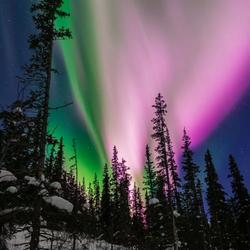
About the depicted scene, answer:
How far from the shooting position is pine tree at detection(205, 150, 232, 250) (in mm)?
43500

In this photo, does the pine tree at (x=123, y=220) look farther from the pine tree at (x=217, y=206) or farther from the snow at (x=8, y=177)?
the snow at (x=8, y=177)

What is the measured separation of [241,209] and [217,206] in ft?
14.9

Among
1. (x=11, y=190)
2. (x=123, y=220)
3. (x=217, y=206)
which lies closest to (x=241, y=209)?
(x=217, y=206)

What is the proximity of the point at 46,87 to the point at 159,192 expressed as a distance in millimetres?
32003

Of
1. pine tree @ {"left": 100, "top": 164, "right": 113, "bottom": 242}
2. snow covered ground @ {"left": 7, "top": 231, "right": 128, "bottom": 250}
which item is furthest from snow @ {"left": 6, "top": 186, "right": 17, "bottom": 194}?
pine tree @ {"left": 100, "top": 164, "right": 113, "bottom": 242}

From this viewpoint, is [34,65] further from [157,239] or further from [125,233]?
[125,233]

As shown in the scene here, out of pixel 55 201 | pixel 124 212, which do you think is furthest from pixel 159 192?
pixel 55 201

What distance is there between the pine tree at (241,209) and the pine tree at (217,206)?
2996 mm

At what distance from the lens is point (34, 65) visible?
1691cm

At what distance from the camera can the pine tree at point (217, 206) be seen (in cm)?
4350

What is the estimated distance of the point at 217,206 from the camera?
43.6 m

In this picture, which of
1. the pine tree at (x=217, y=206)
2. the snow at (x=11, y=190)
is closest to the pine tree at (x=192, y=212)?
the pine tree at (x=217, y=206)

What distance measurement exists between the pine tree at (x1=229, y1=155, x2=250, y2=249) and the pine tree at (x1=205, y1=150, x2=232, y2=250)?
118 inches

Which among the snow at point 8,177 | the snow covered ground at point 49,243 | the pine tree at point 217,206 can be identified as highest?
the pine tree at point 217,206
